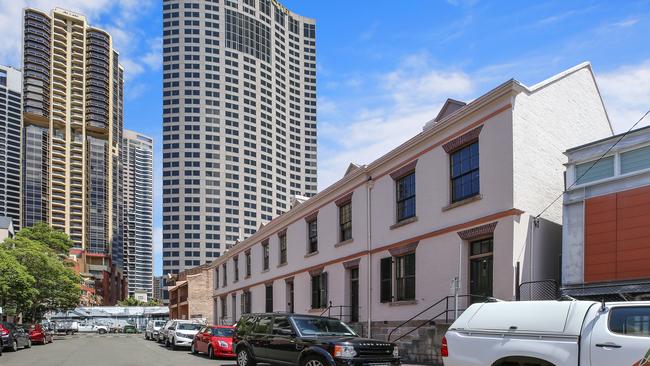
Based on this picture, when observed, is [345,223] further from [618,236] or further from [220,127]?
[220,127]

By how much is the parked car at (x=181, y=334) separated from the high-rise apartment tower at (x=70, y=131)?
11276cm

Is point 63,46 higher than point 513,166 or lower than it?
higher

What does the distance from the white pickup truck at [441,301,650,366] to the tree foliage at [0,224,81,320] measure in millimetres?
32733

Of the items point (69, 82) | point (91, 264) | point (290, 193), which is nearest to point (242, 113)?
point (290, 193)

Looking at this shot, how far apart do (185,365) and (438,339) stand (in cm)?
775

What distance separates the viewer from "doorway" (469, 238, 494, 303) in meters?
16.4

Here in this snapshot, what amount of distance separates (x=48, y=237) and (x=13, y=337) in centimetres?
2967

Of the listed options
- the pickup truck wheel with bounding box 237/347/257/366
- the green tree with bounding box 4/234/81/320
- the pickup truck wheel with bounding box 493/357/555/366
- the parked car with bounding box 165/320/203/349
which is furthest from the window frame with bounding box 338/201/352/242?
the green tree with bounding box 4/234/81/320

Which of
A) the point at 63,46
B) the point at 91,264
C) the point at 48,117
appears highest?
the point at 63,46

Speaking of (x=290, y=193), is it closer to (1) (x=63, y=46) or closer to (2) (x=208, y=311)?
(1) (x=63, y=46)

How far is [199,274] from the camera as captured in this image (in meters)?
61.2

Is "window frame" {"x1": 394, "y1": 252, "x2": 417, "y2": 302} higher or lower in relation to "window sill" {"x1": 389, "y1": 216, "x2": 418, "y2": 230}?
lower

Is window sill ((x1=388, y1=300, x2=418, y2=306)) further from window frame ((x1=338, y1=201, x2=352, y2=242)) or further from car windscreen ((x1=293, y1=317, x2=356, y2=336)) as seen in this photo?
car windscreen ((x1=293, y1=317, x2=356, y2=336))

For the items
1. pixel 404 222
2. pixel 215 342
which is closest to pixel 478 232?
pixel 404 222
